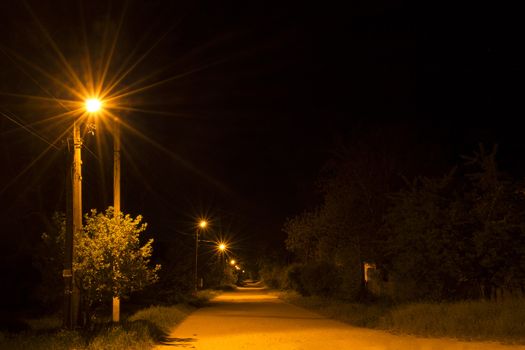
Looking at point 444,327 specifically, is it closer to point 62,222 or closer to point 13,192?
point 62,222

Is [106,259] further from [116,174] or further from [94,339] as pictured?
[116,174]

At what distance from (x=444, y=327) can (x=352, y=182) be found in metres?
14.7

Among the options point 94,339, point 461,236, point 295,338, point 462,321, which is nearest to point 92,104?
point 94,339

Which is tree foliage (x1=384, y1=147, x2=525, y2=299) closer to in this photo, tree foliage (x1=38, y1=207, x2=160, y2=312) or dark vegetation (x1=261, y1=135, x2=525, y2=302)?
dark vegetation (x1=261, y1=135, x2=525, y2=302)

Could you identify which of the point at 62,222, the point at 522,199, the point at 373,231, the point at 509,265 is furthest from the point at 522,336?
the point at 373,231

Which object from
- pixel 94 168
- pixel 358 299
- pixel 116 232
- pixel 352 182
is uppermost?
pixel 94 168

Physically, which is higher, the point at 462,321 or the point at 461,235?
the point at 461,235

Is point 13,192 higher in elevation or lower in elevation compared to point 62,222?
higher

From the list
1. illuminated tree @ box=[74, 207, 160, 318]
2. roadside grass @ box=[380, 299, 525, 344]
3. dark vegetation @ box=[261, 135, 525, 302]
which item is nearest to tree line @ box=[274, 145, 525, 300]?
dark vegetation @ box=[261, 135, 525, 302]

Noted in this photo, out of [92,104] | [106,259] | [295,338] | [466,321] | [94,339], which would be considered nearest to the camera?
[94,339]

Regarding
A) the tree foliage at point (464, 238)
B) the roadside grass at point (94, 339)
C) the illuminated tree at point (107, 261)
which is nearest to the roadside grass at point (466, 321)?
the tree foliage at point (464, 238)

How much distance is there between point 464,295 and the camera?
20.7 m

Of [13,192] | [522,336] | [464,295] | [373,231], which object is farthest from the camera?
[13,192]

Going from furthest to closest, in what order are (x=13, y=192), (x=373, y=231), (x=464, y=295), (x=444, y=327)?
(x=13, y=192)
(x=373, y=231)
(x=464, y=295)
(x=444, y=327)
